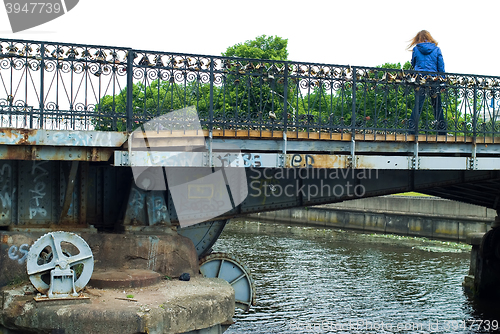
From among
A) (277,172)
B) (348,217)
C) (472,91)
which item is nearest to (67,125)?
(277,172)

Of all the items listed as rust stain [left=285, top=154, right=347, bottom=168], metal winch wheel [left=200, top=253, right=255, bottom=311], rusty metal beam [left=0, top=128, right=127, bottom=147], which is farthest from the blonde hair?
rusty metal beam [left=0, top=128, right=127, bottom=147]

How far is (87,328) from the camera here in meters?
7.97

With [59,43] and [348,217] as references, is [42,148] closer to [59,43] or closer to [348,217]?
[59,43]

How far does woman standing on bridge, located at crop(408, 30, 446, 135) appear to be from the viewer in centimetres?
1221

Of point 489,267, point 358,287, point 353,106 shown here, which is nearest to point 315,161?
point 353,106

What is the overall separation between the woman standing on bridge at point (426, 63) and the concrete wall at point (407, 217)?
647 inches

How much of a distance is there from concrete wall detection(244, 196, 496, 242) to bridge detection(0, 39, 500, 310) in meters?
16.3

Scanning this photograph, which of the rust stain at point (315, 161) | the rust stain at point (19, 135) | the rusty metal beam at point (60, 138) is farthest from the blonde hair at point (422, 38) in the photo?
the rust stain at point (19, 135)

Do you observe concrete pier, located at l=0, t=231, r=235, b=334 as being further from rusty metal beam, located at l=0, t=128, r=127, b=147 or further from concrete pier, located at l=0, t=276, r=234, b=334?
rusty metal beam, located at l=0, t=128, r=127, b=147

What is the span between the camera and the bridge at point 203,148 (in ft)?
32.1

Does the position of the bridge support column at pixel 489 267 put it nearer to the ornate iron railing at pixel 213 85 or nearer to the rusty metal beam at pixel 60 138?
the ornate iron railing at pixel 213 85

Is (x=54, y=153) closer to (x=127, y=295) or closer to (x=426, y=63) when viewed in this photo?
(x=127, y=295)

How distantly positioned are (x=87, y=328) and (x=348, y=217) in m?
27.5

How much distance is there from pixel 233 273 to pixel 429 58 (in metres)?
6.50
